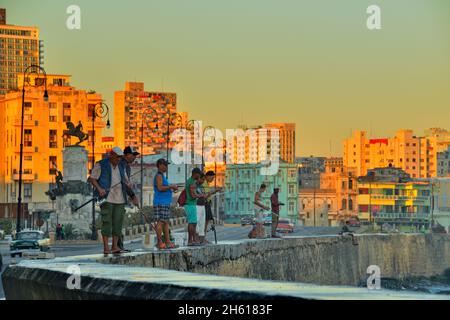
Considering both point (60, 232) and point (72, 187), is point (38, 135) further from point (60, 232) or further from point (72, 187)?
point (72, 187)

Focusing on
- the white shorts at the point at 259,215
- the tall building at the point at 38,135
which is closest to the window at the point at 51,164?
the tall building at the point at 38,135

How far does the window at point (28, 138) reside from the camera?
17212 centimetres

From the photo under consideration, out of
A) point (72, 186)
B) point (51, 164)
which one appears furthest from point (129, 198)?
point (51, 164)

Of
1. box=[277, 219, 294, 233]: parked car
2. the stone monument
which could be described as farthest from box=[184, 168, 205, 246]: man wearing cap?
box=[277, 219, 294, 233]: parked car

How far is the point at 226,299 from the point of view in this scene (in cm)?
1118

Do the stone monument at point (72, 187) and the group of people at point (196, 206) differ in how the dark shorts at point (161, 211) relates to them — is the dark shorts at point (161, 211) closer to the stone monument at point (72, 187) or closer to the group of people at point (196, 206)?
the group of people at point (196, 206)

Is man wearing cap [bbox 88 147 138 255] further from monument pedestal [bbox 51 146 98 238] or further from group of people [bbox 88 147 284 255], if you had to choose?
monument pedestal [bbox 51 146 98 238]

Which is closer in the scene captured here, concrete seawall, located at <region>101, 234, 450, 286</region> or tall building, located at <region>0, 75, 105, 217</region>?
concrete seawall, located at <region>101, 234, 450, 286</region>

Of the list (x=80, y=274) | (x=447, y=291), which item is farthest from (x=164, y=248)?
(x=447, y=291)

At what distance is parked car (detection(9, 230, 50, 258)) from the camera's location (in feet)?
159

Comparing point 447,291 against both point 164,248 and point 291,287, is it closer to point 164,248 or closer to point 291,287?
point 164,248

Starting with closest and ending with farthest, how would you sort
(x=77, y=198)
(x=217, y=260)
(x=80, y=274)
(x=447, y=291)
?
(x=80, y=274), (x=217, y=260), (x=447, y=291), (x=77, y=198)

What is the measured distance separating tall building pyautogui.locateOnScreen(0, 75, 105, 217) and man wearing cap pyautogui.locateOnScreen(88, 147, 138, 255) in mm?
145245
